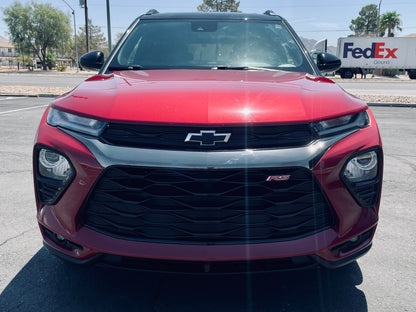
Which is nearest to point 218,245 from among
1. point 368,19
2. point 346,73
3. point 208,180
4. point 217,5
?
point 208,180

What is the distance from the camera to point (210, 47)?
311 cm

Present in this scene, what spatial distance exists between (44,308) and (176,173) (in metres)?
1.10

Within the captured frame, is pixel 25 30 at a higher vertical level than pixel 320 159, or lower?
higher

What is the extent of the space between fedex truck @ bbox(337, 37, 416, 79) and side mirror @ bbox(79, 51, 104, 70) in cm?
3409

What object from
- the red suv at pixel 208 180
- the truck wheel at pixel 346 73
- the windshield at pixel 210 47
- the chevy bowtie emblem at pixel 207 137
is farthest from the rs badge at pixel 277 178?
the truck wheel at pixel 346 73

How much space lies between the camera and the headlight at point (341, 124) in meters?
1.82

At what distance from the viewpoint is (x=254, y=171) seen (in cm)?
169

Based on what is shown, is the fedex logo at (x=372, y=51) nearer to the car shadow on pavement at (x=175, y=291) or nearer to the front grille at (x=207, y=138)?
the car shadow on pavement at (x=175, y=291)

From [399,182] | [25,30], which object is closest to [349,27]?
[25,30]

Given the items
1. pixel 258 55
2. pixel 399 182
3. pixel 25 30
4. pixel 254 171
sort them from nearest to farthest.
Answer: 1. pixel 254 171
2. pixel 258 55
3. pixel 399 182
4. pixel 25 30

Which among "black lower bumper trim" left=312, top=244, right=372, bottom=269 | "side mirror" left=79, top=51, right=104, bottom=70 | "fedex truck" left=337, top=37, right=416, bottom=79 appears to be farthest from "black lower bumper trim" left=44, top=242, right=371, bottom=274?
"fedex truck" left=337, top=37, right=416, bottom=79

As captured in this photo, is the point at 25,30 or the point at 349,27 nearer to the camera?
the point at 25,30

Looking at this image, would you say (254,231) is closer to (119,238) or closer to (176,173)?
(176,173)

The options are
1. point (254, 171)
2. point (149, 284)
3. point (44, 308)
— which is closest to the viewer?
point (254, 171)
